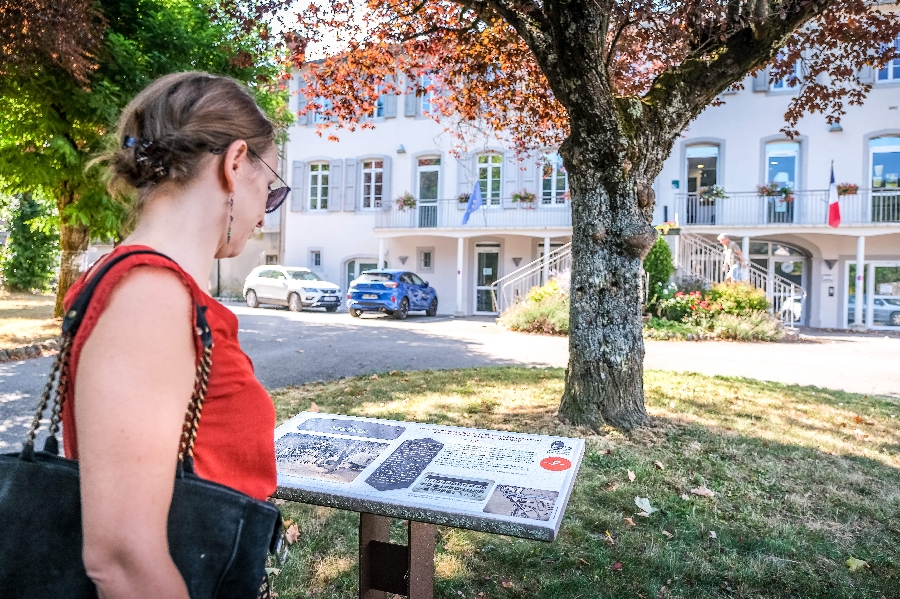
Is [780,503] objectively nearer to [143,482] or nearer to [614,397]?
[614,397]

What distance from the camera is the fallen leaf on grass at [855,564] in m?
3.08

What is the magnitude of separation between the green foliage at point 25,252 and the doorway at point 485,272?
15846 mm

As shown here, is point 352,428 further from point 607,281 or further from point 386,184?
point 386,184

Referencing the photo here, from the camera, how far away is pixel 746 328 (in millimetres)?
14562

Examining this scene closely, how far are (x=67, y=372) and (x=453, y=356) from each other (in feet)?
31.8

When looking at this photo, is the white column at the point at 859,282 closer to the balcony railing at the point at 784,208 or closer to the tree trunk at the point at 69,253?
the balcony railing at the point at 784,208

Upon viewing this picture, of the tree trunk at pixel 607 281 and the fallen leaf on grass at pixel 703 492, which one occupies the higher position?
the tree trunk at pixel 607 281

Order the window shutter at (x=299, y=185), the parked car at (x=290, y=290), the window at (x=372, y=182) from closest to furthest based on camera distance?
the parked car at (x=290, y=290), the window at (x=372, y=182), the window shutter at (x=299, y=185)

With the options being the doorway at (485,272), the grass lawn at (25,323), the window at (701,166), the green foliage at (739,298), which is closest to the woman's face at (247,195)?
the grass lawn at (25,323)

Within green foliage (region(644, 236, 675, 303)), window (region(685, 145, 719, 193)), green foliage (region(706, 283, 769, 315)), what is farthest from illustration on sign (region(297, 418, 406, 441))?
window (region(685, 145, 719, 193))

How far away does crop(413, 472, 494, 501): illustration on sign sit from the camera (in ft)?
5.96

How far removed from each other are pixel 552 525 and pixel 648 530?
2.12 meters

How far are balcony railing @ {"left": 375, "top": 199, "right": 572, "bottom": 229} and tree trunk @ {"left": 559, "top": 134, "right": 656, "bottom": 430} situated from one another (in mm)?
16430

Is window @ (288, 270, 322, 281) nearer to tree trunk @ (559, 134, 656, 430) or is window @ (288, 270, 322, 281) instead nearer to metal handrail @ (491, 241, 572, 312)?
metal handrail @ (491, 241, 572, 312)
